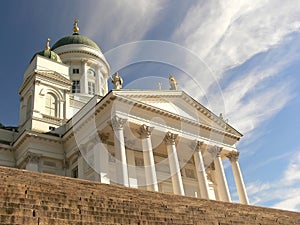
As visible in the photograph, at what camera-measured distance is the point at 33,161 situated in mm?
26797

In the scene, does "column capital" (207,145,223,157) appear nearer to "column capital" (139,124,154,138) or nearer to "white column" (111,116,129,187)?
"column capital" (139,124,154,138)

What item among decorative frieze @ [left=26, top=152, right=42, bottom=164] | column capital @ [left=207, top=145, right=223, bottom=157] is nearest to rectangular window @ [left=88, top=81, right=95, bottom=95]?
decorative frieze @ [left=26, top=152, right=42, bottom=164]

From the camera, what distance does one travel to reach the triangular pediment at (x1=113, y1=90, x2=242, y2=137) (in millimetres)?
27406

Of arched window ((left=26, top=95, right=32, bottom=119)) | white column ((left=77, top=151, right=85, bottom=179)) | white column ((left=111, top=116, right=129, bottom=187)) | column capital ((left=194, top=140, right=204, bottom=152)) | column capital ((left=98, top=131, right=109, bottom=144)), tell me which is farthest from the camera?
arched window ((left=26, top=95, right=32, bottom=119))

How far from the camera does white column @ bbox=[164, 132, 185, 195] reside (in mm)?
24883

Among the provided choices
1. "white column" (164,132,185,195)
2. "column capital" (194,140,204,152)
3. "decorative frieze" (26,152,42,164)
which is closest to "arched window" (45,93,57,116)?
"decorative frieze" (26,152,42,164)

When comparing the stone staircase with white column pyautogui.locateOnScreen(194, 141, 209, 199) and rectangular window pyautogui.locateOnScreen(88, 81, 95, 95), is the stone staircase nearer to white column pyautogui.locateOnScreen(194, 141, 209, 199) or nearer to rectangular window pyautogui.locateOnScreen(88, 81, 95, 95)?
white column pyautogui.locateOnScreen(194, 141, 209, 199)

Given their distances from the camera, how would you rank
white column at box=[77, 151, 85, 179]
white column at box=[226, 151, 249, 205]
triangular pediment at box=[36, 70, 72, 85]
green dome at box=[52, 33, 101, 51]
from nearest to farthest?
1. white column at box=[77, 151, 85, 179]
2. white column at box=[226, 151, 249, 205]
3. triangular pediment at box=[36, 70, 72, 85]
4. green dome at box=[52, 33, 101, 51]

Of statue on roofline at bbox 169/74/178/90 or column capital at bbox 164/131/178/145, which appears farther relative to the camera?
statue on roofline at bbox 169/74/178/90

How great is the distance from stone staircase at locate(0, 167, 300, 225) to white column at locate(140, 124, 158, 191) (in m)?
10.4

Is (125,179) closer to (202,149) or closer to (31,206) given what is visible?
(202,149)

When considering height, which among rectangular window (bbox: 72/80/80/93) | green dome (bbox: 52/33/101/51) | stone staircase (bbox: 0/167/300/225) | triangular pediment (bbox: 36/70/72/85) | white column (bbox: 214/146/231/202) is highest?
green dome (bbox: 52/33/101/51)

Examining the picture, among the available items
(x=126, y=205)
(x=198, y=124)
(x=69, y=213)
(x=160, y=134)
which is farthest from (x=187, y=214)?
(x=198, y=124)

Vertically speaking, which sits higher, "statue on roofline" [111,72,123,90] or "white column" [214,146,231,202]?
"statue on roofline" [111,72,123,90]
